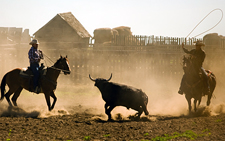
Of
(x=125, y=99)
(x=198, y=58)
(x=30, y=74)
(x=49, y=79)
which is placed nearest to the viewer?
(x=125, y=99)

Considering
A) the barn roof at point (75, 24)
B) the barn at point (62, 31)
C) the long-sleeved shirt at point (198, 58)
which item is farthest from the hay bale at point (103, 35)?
the long-sleeved shirt at point (198, 58)

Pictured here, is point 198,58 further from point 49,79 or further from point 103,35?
point 103,35

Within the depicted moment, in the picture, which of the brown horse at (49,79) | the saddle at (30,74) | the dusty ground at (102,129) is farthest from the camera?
the saddle at (30,74)

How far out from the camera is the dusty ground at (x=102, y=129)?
8166mm

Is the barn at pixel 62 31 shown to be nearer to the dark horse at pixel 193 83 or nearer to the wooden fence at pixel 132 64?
the wooden fence at pixel 132 64

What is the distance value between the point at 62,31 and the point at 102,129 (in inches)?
1181

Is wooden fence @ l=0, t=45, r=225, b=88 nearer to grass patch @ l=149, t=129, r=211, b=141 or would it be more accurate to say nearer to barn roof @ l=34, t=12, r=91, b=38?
grass patch @ l=149, t=129, r=211, b=141

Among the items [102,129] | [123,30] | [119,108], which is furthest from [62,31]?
[102,129]

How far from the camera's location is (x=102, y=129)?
30.2 feet

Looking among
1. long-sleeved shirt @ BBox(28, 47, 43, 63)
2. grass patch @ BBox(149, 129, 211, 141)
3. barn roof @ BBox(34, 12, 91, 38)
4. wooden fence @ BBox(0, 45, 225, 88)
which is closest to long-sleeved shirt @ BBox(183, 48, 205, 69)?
grass patch @ BBox(149, 129, 211, 141)

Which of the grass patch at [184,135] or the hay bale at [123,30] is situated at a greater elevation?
the hay bale at [123,30]

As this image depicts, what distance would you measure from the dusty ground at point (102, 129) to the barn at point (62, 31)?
89.3 feet

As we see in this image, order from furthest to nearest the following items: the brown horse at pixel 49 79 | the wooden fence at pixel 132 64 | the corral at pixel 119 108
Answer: the wooden fence at pixel 132 64 → the brown horse at pixel 49 79 → the corral at pixel 119 108

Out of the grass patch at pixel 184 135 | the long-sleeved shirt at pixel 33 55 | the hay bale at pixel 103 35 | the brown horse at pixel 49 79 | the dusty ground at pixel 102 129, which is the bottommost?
the dusty ground at pixel 102 129
